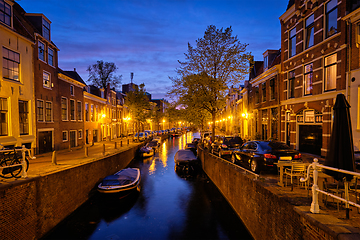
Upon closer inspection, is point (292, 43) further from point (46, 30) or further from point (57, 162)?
point (46, 30)

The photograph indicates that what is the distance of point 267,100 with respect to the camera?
76.4ft

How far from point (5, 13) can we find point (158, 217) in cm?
1863

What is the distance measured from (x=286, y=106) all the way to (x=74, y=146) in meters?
25.9

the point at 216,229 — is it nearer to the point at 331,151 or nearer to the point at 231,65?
the point at 331,151

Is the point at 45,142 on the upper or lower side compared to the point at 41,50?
lower

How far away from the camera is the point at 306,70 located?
53.9 feet

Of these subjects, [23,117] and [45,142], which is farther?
[45,142]

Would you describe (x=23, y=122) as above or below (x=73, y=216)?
above

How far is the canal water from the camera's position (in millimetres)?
10164

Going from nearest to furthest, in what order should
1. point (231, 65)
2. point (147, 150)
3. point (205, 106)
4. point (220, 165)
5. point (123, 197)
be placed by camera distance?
1. point (123, 197)
2. point (220, 165)
3. point (231, 65)
4. point (205, 106)
5. point (147, 150)

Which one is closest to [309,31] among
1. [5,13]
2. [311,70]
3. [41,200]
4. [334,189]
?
[311,70]

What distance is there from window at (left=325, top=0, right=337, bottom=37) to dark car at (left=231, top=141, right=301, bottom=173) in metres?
9.46

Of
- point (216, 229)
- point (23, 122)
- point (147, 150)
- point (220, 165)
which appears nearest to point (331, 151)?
point (216, 229)

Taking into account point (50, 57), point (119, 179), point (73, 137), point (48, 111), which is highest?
point (50, 57)
